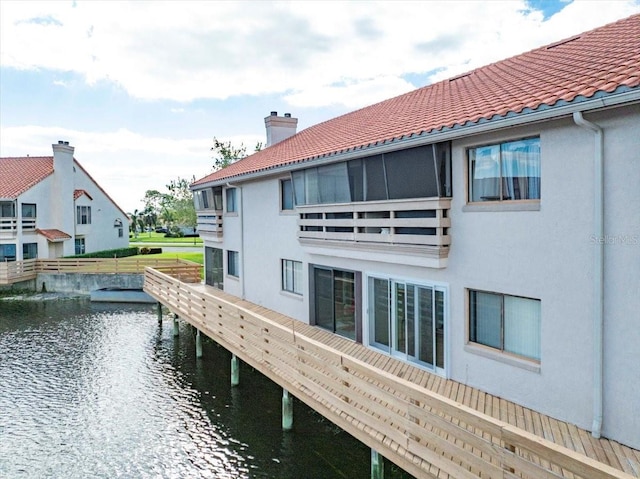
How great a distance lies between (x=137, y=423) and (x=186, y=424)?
49.3 inches

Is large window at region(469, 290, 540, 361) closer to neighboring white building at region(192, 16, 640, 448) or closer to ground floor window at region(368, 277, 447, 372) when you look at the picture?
A: neighboring white building at region(192, 16, 640, 448)

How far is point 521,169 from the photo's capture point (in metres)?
8.14

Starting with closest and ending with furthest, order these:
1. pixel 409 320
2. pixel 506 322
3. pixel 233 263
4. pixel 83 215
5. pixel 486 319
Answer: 1. pixel 506 322
2. pixel 486 319
3. pixel 409 320
4. pixel 233 263
5. pixel 83 215

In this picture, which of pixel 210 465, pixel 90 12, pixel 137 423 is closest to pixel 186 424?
pixel 137 423

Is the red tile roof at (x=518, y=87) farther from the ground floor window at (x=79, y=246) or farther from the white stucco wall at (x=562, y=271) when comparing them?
the ground floor window at (x=79, y=246)

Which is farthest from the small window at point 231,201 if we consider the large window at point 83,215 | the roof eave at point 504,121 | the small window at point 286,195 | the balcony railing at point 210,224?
the large window at point 83,215

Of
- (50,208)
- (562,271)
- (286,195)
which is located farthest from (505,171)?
(50,208)

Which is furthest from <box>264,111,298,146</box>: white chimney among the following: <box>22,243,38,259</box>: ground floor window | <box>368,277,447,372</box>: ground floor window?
<box>22,243,38,259</box>: ground floor window

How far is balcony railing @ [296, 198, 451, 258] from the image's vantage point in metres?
9.39

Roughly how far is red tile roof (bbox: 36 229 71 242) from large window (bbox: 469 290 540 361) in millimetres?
33641

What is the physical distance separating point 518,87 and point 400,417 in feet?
22.7

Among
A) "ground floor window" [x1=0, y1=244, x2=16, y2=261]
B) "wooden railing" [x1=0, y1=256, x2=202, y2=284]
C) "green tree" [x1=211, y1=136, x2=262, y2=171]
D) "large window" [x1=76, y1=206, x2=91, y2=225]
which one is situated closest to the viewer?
"wooden railing" [x1=0, y1=256, x2=202, y2=284]

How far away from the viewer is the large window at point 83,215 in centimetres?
3844

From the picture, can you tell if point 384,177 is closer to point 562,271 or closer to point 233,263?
point 562,271
